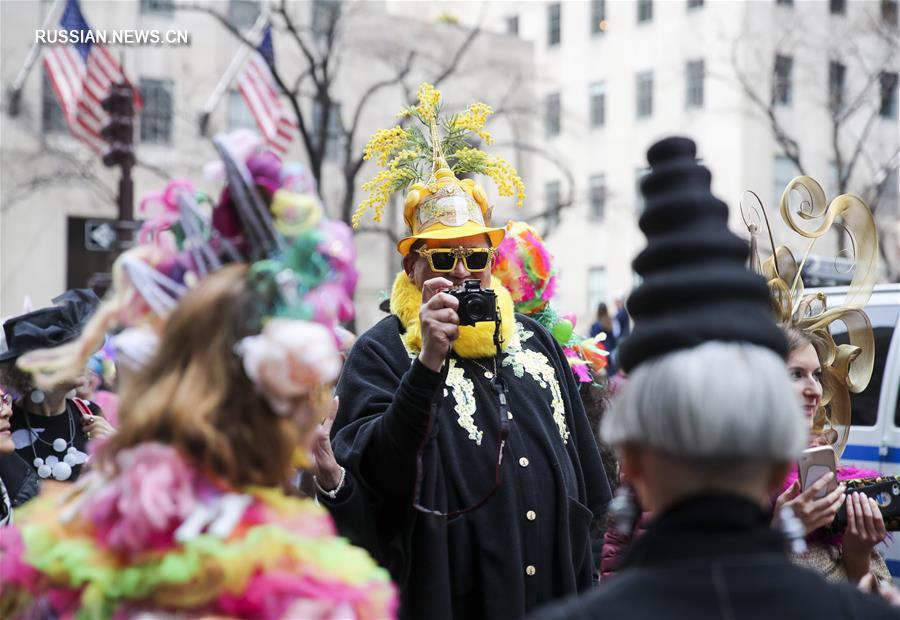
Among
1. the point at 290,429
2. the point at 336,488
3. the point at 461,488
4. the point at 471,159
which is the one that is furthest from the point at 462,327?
the point at 290,429

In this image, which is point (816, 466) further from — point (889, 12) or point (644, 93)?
point (644, 93)

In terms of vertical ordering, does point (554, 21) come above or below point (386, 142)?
above

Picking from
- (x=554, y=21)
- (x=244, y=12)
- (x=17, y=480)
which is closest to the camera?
(x=17, y=480)

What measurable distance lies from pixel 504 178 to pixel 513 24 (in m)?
33.1

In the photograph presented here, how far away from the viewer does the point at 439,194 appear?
154 inches

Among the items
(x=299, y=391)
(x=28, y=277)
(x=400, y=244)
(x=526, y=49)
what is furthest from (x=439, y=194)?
(x=526, y=49)

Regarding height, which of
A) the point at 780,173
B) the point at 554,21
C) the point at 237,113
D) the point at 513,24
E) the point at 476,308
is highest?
the point at 513,24

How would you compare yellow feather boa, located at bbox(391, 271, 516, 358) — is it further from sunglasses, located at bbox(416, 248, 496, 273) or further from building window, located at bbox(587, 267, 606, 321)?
building window, located at bbox(587, 267, 606, 321)

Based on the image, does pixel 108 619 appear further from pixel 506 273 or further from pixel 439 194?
pixel 506 273

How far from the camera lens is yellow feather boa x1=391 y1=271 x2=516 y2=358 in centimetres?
369

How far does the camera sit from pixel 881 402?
24.1 ft

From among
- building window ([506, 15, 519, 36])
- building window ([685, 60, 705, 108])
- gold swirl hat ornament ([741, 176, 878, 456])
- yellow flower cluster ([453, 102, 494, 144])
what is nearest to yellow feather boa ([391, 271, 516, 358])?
yellow flower cluster ([453, 102, 494, 144])

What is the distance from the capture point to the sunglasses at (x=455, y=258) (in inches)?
150

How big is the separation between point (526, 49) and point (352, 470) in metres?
27.2
